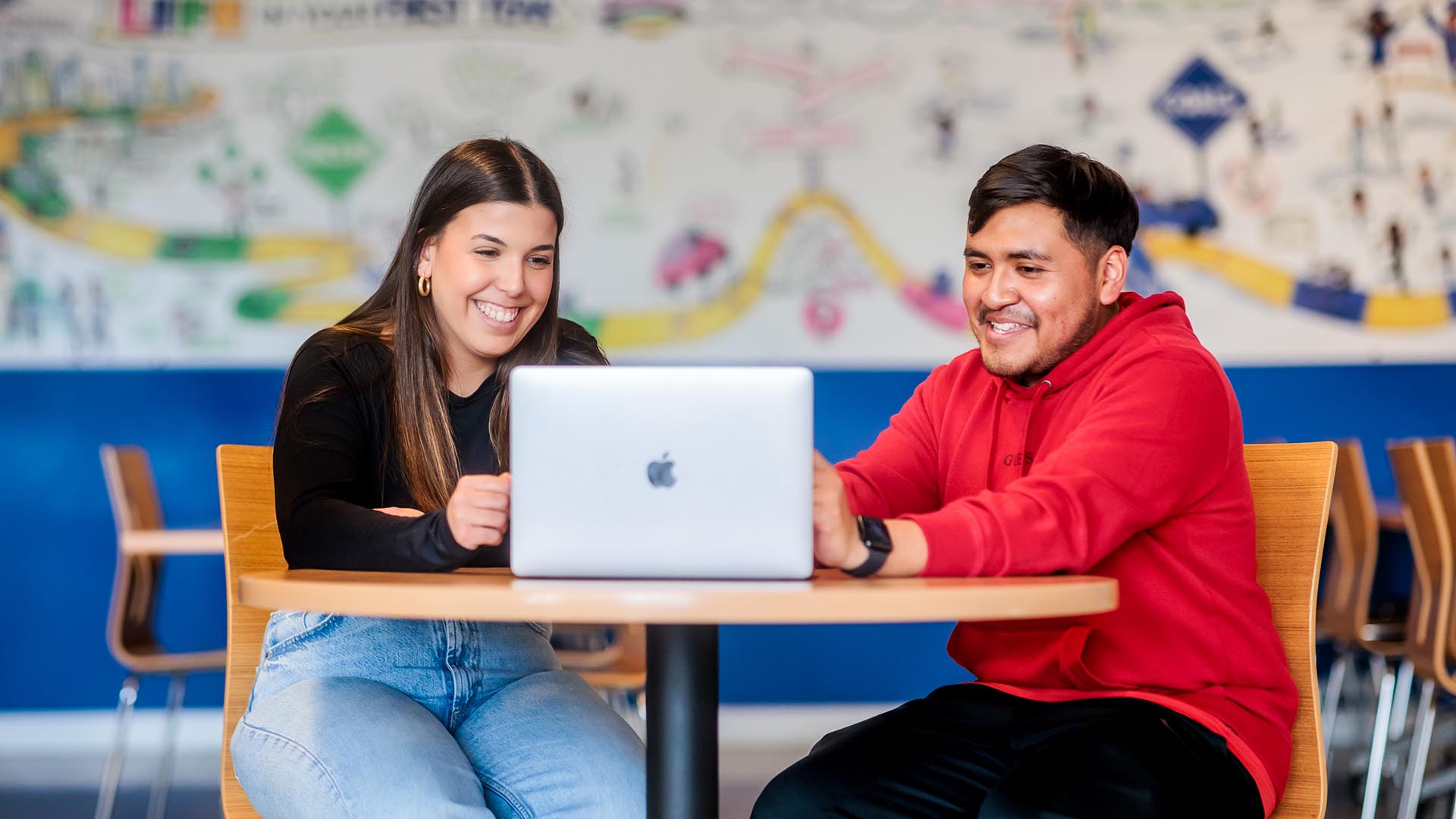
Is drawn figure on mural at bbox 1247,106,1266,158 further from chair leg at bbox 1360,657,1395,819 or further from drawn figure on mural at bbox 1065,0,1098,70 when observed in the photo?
chair leg at bbox 1360,657,1395,819

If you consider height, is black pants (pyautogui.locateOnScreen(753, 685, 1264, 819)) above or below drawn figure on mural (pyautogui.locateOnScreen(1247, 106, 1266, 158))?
below

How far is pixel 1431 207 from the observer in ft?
16.9

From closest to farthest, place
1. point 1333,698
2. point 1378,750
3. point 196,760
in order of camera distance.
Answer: point 1378,750
point 1333,698
point 196,760

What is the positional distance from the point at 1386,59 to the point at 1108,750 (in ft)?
14.1

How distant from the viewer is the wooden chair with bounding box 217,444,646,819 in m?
2.02

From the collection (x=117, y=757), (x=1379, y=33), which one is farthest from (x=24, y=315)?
(x=1379, y=33)

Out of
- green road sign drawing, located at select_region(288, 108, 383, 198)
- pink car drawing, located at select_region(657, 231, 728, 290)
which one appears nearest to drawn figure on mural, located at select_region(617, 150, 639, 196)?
pink car drawing, located at select_region(657, 231, 728, 290)

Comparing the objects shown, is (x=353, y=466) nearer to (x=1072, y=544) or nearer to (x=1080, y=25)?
(x=1072, y=544)

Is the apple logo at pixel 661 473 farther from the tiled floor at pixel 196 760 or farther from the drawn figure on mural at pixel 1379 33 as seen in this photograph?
the drawn figure on mural at pixel 1379 33

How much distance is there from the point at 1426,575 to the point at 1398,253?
1983 mm

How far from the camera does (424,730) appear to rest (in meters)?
1.74

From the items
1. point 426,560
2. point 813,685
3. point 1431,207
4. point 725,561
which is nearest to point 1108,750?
point 725,561

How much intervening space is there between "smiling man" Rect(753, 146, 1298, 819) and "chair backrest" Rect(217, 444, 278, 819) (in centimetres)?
75

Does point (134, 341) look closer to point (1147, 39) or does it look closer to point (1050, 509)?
point (1147, 39)
